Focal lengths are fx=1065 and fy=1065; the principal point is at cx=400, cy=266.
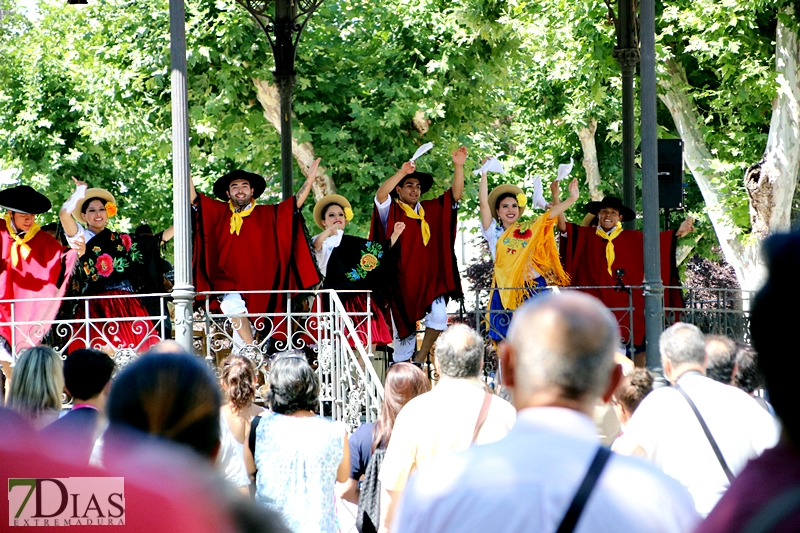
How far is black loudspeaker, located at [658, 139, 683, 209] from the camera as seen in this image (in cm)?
1212

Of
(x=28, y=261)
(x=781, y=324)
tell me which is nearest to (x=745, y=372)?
(x=781, y=324)

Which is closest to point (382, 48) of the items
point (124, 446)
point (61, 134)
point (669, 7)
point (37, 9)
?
point (669, 7)

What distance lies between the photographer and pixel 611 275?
38.1 ft

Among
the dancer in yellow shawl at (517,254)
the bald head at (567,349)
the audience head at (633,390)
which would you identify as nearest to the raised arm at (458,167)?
the dancer in yellow shawl at (517,254)

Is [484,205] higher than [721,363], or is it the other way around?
[484,205]

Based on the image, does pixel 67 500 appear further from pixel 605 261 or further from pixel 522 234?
pixel 605 261

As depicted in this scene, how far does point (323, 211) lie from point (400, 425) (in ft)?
22.1

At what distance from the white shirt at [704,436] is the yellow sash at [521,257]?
6.74 meters

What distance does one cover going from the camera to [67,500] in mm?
1775

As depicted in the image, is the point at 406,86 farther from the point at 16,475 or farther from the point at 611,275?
the point at 16,475

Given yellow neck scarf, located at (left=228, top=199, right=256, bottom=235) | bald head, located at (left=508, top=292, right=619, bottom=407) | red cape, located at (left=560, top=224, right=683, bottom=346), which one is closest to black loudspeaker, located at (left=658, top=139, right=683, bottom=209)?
red cape, located at (left=560, top=224, right=683, bottom=346)

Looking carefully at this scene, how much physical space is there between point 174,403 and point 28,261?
8.11 m

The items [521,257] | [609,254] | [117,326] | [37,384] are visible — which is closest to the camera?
[37,384]

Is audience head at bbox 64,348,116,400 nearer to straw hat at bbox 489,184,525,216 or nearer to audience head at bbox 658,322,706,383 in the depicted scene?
audience head at bbox 658,322,706,383
